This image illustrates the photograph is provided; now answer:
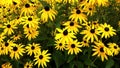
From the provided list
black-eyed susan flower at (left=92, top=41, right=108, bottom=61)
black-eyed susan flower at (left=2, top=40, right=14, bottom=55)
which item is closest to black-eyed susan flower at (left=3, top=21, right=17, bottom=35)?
black-eyed susan flower at (left=2, top=40, right=14, bottom=55)

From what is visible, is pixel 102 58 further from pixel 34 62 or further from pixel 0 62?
pixel 0 62

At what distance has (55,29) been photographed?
12.7 ft

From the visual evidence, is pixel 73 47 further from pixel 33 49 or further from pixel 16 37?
pixel 16 37

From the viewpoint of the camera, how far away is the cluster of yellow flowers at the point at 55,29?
140 inches

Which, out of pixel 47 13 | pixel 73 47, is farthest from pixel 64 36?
pixel 47 13

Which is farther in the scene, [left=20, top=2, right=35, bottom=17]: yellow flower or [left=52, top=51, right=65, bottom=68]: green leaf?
[left=20, top=2, right=35, bottom=17]: yellow flower

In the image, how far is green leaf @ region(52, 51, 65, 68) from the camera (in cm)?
369

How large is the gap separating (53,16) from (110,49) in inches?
29.7

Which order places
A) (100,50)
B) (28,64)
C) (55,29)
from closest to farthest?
(100,50)
(28,64)
(55,29)

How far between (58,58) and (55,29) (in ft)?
1.23

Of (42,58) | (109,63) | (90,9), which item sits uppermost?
(90,9)

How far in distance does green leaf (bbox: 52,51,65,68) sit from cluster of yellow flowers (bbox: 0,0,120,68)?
8cm

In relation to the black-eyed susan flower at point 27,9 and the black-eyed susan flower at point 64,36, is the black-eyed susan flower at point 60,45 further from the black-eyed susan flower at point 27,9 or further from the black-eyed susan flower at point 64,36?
the black-eyed susan flower at point 27,9

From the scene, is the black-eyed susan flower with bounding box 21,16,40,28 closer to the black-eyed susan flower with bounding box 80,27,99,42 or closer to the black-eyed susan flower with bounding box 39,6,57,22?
the black-eyed susan flower with bounding box 39,6,57,22
